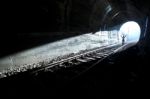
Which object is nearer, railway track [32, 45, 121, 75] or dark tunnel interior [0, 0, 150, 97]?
dark tunnel interior [0, 0, 150, 97]

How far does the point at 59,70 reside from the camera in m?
5.45

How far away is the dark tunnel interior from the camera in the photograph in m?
3.90

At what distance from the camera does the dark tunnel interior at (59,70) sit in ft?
12.8

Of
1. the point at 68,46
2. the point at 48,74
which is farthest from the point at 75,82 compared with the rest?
the point at 68,46

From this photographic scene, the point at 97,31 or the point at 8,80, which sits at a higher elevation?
the point at 97,31

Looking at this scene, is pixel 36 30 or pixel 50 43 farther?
pixel 50 43

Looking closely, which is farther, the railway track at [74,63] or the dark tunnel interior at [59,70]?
the railway track at [74,63]

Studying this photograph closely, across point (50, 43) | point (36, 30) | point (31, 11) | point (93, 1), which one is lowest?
point (50, 43)

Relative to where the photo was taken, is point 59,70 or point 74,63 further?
point 74,63

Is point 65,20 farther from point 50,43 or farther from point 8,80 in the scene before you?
point 8,80

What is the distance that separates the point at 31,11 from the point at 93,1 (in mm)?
5214

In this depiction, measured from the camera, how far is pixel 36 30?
7262 millimetres

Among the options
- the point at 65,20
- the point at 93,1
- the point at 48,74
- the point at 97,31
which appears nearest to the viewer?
the point at 48,74

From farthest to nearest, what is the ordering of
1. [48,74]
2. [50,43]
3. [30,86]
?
[50,43], [48,74], [30,86]
